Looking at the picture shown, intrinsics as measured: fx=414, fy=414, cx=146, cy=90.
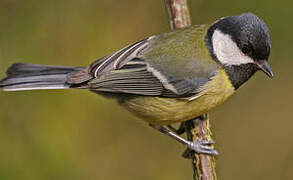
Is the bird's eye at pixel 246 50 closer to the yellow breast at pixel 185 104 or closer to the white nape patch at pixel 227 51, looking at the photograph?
the white nape patch at pixel 227 51

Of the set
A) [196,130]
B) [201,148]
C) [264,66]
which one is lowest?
[201,148]

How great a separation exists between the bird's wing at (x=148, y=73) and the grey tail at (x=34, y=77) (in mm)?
138

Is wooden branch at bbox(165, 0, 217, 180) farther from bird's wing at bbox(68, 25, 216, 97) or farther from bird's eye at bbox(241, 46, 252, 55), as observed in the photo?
bird's eye at bbox(241, 46, 252, 55)

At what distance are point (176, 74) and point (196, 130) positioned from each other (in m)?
0.44

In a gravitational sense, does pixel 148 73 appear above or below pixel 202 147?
above

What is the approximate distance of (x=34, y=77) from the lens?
304 centimetres

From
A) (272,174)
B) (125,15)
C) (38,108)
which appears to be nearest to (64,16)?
(125,15)

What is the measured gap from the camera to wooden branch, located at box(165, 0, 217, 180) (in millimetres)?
2592

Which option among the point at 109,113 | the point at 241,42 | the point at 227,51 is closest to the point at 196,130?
the point at 227,51

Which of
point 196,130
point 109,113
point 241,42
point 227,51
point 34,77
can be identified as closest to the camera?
point 241,42

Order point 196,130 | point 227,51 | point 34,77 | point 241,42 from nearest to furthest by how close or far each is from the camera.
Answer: point 241,42 → point 227,51 → point 196,130 → point 34,77

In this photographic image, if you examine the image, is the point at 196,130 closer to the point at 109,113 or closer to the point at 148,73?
the point at 148,73

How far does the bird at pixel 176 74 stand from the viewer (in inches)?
105

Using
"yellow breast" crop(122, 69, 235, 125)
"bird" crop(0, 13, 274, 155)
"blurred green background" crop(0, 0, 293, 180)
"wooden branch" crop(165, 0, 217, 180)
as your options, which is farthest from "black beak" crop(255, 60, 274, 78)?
"blurred green background" crop(0, 0, 293, 180)
